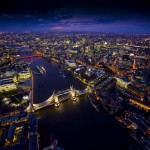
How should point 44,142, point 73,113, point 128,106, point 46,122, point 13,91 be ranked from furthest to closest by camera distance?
point 13,91 → point 128,106 → point 73,113 → point 46,122 → point 44,142

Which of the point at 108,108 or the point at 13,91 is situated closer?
the point at 108,108

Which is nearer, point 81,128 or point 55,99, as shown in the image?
point 81,128

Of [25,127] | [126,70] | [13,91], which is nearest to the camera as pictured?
[25,127]

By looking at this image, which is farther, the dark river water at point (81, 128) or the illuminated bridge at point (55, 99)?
the illuminated bridge at point (55, 99)

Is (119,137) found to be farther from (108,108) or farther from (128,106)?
(128,106)

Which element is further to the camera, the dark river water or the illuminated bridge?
the illuminated bridge

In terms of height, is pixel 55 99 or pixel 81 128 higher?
pixel 55 99

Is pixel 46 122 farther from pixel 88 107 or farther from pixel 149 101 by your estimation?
pixel 149 101

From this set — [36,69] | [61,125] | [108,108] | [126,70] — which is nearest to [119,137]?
[108,108]
